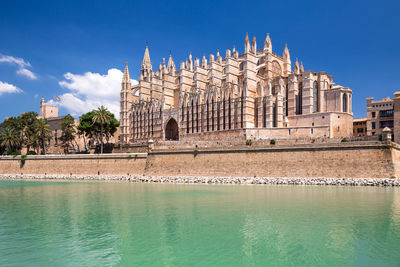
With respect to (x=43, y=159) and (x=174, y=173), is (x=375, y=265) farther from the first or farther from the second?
(x=43, y=159)

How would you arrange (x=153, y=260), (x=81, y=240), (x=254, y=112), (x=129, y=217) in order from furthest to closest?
1. (x=254, y=112)
2. (x=129, y=217)
3. (x=81, y=240)
4. (x=153, y=260)

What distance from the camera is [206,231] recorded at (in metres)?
13.4

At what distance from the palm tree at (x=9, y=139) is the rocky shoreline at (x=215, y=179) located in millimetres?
6998

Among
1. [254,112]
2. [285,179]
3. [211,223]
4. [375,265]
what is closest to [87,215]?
[211,223]

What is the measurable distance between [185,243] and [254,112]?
37156 millimetres

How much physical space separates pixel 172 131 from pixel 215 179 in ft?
88.9

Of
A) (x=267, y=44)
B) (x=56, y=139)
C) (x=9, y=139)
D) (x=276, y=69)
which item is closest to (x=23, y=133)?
(x=9, y=139)

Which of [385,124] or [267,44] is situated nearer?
[385,124]

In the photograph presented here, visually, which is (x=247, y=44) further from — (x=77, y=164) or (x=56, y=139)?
(x=56, y=139)

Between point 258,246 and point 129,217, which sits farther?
point 129,217

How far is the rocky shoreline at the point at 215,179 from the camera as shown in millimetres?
27005

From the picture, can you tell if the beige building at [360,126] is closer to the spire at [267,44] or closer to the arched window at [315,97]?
the arched window at [315,97]

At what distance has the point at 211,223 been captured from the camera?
1477cm

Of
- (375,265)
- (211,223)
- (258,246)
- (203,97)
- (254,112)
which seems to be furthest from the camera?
(203,97)
